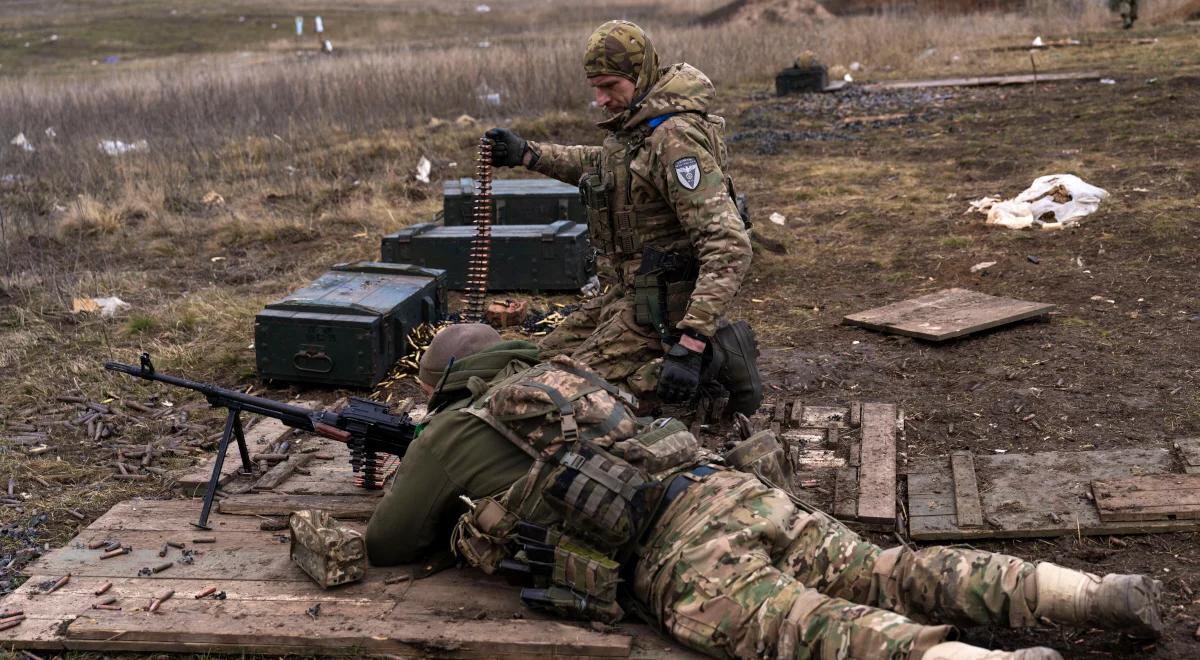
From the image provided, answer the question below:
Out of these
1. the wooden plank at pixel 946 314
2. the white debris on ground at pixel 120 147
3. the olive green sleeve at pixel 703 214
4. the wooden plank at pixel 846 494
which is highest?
the olive green sleeve at pixel 703 214

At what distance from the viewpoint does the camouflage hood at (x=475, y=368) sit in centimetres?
432

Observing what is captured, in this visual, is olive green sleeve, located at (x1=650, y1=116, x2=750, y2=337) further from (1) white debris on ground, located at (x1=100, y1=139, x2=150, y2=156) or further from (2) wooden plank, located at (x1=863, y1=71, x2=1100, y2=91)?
(2) wooden plank, located at (x1=863, y1=71, x2=1100, y2=91)

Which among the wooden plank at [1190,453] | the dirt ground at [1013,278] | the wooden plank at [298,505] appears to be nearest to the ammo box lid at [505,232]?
the dirt ground at [1013,278]

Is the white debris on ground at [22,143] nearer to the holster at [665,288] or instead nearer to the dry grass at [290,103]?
the dry grass at [290,103]

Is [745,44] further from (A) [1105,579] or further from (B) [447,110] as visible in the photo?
(A) [1105,579]

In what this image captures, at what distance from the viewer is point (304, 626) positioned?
155 inches

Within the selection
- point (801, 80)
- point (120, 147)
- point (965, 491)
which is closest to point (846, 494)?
point (965, 491)

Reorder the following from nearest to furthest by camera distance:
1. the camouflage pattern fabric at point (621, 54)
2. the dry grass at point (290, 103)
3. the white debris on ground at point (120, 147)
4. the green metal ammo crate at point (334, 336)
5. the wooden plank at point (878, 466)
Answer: the wooden plank at point (878, 466) < the camouflage pattern fabric at point (621, 54) < the green metal ammo crate at point (334, 336) < the dry grass at point (290, 103) < the white debris on ground at point (120, 147)

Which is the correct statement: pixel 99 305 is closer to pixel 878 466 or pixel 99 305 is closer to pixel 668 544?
pixel 878 466

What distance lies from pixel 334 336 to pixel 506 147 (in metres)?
1.88

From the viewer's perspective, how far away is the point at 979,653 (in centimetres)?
304

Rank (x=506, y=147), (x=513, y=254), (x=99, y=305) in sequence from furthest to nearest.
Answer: (x=99, y=305)
(x=513, y=254)
(x=506, y=147)

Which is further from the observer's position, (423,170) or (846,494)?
(423,170)

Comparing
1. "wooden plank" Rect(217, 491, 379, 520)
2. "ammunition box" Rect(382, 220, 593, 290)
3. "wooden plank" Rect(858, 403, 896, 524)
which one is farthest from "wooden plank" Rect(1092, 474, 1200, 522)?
"ammunition box" Rect(382, 220, 593, 290)
